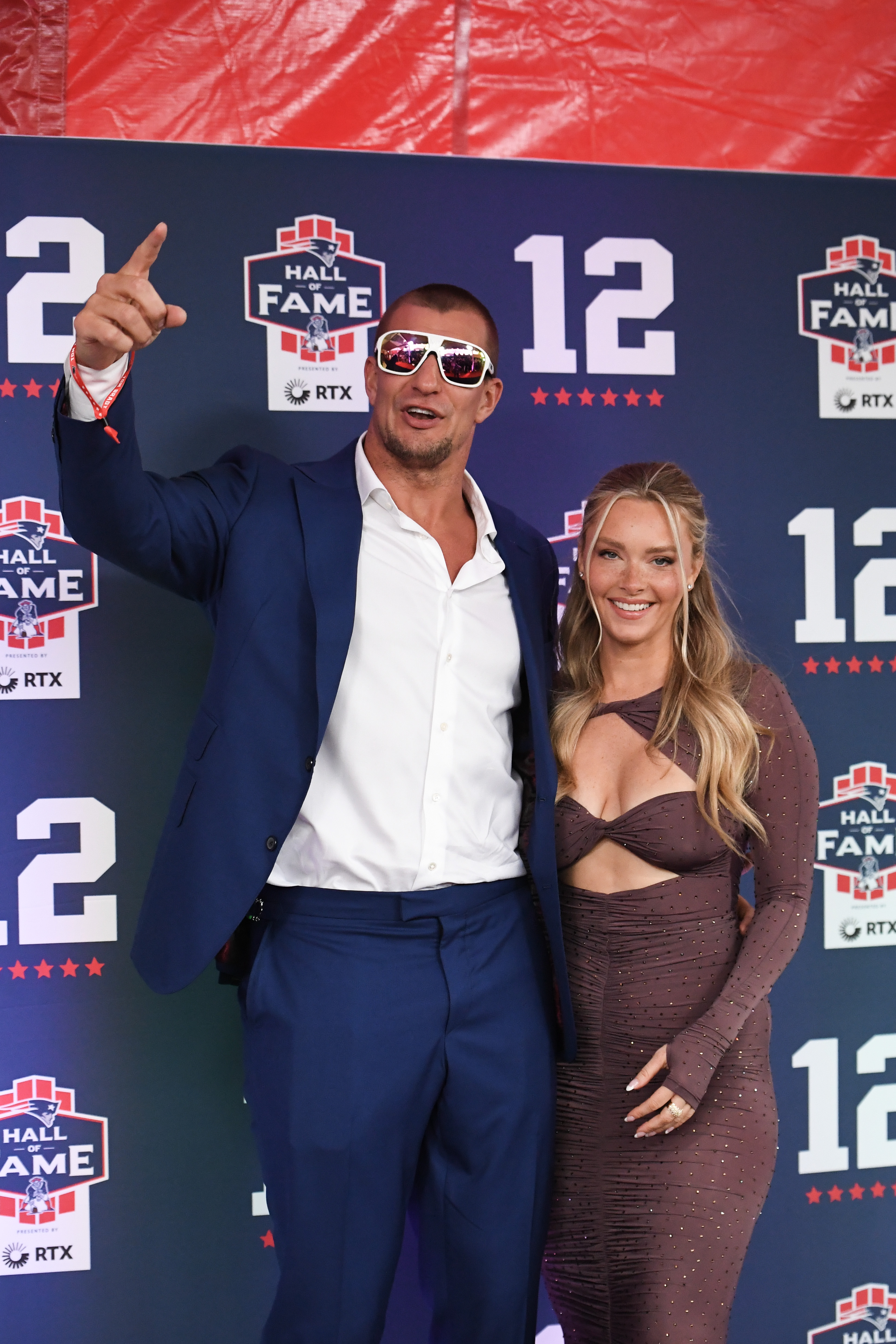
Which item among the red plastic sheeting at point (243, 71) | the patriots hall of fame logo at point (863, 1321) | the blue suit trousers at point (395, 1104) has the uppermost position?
the red plastic sheeting at point (243, 71)

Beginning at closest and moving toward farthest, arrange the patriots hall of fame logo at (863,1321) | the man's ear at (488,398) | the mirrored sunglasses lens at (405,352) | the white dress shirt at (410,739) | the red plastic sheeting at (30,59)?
the white dress shirt at (410,739), the mirrored sunglasses lens at (405,352), the man's ear at (488,398), the red plastic sheeting at (30,59), the patriots hall of fame logo at (863,1321)

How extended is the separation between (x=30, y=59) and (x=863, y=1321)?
138 inches

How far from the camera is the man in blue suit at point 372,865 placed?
1.76 m

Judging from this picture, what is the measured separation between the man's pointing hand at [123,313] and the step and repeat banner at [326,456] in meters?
0.89

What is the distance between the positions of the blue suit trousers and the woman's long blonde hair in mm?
390

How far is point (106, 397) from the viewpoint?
4.92 ft

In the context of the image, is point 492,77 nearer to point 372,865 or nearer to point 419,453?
point 419,453

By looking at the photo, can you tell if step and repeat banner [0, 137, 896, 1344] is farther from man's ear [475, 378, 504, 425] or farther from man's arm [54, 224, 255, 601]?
man's arm [54, 224, 255, 601]

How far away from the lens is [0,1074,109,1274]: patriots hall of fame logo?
231 centimetres

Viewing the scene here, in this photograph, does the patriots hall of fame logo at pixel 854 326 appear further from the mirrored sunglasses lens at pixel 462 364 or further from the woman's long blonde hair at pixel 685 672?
the mirrored sunglasses lens at pixel 462 364

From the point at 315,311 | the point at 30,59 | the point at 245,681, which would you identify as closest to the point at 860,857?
the point at 245,681

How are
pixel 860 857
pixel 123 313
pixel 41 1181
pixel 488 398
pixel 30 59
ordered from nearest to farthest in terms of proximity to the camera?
pixel 123 313, pixel 488 398, pixel 41 1181, pixel 30 59, pixel 860 857

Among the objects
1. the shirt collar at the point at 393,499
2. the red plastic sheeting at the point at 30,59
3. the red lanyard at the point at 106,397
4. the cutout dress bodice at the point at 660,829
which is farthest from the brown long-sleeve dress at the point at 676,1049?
the red plastic sheeting at the point at 30,59

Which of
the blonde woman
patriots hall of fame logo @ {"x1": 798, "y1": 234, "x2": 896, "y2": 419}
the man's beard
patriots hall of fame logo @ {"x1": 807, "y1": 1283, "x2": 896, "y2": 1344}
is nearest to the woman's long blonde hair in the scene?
the blonde woman
